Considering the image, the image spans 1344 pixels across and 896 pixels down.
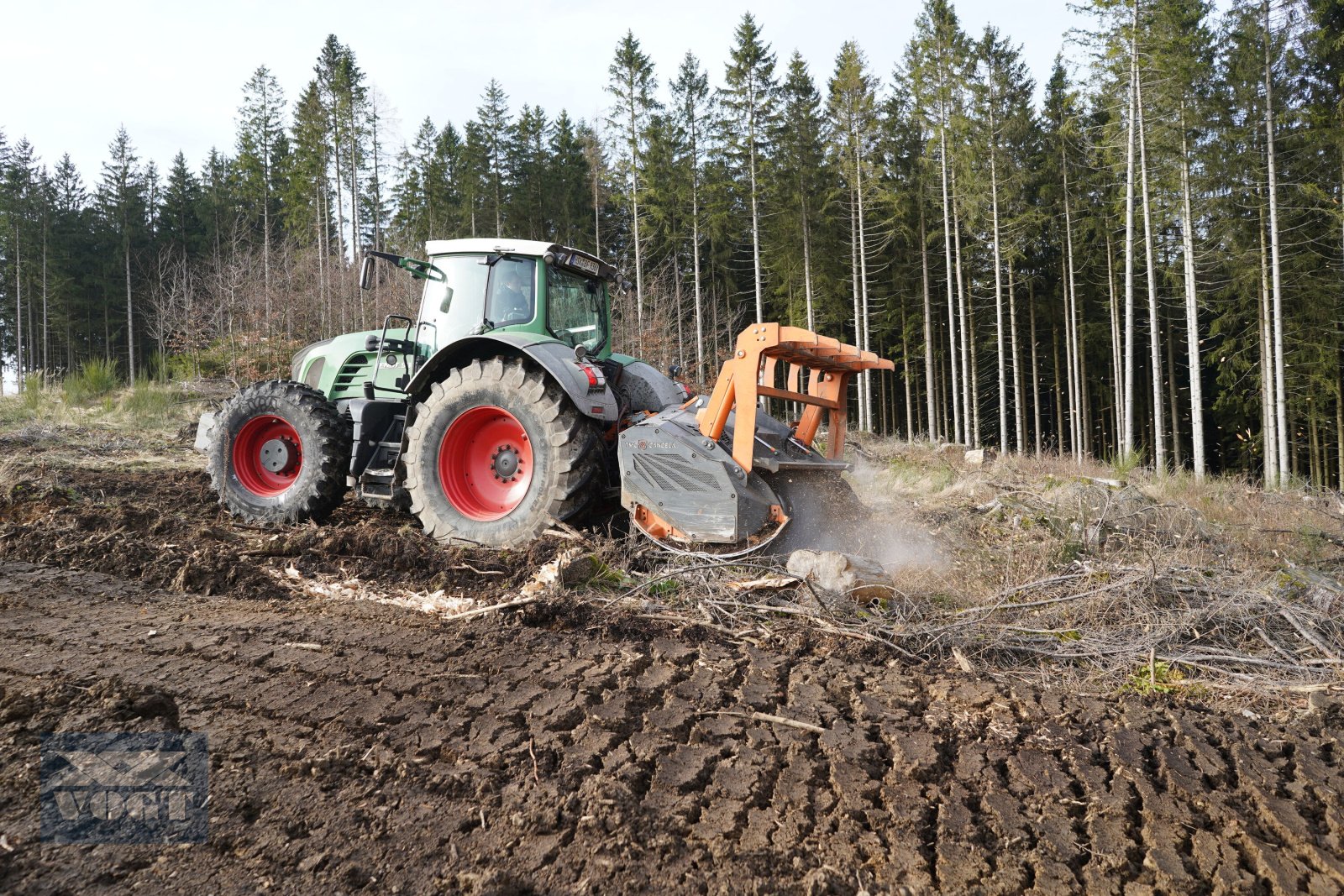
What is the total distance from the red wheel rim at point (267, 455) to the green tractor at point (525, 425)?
0.05ft

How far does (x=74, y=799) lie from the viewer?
6.23ft

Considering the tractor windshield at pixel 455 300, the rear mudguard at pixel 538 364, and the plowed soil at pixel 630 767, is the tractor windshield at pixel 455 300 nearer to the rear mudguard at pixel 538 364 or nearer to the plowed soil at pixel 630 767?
the rear mudguard at pixel 538 364

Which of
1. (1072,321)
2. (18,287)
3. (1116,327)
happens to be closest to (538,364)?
(1116,327)

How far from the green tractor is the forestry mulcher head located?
12 mm

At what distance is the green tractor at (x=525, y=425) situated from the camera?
175 inches

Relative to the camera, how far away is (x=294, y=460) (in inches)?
242

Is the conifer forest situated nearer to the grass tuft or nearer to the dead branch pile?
the grass tuft

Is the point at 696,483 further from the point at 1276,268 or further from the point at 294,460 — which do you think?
the point at 1276,268

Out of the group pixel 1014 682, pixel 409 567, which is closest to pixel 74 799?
pixel 409 567

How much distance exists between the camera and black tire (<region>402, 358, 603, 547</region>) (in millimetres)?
4734

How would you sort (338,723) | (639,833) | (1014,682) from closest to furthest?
(639,833) → (338,723) → (1014,682)

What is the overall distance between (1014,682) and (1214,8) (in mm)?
18344

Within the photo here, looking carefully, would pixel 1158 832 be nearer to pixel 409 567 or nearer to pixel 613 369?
pixel 409 567

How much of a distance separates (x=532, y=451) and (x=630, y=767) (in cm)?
317
